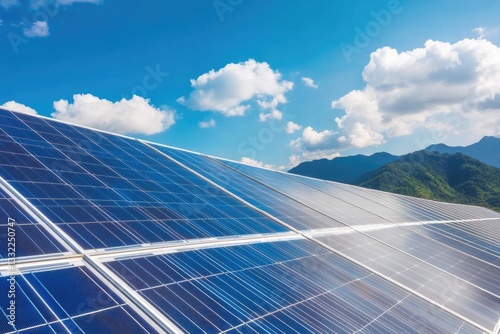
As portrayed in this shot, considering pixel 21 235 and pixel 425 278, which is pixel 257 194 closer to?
pixel 425 278

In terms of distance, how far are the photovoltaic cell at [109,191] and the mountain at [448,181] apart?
84.1 m

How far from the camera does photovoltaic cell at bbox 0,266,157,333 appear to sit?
197 inches

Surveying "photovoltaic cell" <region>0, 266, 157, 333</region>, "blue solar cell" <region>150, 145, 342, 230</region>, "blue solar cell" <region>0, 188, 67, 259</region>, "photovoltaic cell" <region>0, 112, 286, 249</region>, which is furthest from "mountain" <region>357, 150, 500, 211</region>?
"blue solar cell" <region>0, 188, 67, 259</region>

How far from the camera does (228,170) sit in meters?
24.5

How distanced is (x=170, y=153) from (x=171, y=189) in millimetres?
7743

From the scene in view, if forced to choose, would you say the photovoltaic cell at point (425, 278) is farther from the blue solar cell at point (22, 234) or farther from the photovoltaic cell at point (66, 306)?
the blue solar cell at point (22, 234)

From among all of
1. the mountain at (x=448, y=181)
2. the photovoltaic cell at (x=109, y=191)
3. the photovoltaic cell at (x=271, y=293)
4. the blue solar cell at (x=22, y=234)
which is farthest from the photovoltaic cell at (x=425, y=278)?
the mountain at (x=448, y=181)

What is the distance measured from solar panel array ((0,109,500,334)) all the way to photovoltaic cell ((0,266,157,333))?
0.09ft

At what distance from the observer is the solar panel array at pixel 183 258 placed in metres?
6.21

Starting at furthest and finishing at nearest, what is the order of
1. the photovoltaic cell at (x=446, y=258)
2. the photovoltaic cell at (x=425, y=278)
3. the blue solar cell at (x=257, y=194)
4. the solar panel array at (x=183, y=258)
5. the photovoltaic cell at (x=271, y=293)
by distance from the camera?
the blue solar cell at (x=257, y=194) → the photovoltaic cell at (x=446, y=258) → the photovoltaic cell at (x=425, y=278) → the photovoltaic cell at (x=271, y=293) → the solar panel array at (x=183, y=258)

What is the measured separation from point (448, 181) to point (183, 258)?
117 m

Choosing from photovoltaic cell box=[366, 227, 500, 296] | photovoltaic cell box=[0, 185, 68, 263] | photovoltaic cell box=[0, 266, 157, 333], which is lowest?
photovoltaic cell box=[366, 227, 500, 296]

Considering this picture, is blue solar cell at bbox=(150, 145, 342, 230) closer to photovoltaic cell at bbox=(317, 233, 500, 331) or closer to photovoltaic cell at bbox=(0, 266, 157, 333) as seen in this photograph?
photovoltaic cell at bbox=(317, 233, 500, 331)

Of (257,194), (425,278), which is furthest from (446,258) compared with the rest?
(257,194)
